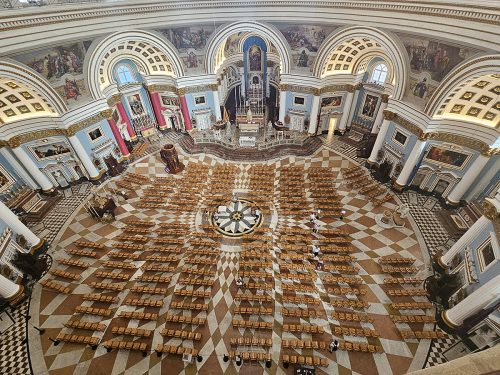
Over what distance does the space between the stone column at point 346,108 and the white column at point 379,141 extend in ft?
18.9

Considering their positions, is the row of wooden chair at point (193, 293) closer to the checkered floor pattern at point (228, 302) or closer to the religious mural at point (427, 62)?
the checkered floor pattern at point (228, 302)

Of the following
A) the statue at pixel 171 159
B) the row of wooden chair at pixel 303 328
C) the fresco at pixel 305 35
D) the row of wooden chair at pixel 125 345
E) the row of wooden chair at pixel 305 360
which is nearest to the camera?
the row of wooden chair at pixel 305 360

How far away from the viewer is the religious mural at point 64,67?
17.6 m

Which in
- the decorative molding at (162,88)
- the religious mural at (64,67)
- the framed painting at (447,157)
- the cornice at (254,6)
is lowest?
the framed painting at (447,157)

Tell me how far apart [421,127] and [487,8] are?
7.12m

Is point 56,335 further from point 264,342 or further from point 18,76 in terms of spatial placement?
point 18,76

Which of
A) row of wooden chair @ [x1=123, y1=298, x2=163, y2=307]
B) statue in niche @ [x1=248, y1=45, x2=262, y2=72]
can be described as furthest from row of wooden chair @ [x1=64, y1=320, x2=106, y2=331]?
statue in niche @ [x1=248, y1=45, x2=262, y2=72]

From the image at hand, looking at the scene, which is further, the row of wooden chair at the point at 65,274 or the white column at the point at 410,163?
the white column at the point at 410,163

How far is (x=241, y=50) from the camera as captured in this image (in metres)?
32.2

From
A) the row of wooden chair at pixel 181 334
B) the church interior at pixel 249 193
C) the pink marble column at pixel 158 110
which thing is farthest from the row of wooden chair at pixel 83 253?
the pink marble column at pixel 158 110

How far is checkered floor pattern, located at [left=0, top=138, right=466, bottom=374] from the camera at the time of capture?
491 inches

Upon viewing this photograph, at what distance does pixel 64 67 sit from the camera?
63.0 ft

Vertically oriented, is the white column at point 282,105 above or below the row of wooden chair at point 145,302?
above

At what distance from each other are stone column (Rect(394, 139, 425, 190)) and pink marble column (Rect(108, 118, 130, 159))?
25863 millimetres
